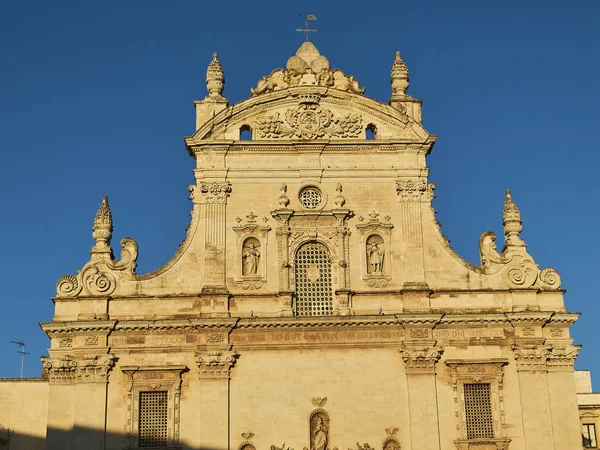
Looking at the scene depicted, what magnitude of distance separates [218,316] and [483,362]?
27.4 ft

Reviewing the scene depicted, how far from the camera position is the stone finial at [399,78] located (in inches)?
1335

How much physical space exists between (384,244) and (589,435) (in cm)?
1553

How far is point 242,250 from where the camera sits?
3192cm

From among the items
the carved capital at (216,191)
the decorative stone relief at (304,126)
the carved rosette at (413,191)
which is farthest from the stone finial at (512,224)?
the carved capital at (216,191)

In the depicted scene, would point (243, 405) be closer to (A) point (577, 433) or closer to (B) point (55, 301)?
(B) point (55, 301)

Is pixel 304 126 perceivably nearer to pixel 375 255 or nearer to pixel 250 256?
pixel 250 256

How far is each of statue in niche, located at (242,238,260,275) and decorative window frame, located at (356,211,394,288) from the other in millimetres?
3356

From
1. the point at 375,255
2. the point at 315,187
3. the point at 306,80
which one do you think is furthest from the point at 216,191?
the point at 375,255

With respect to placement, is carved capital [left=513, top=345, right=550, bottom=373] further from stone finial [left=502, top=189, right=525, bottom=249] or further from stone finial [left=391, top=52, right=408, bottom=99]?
stone finial [left=391, top=52, right=408, bottom=99]

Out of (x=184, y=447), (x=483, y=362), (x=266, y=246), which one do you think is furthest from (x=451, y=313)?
(x=184, y=447)

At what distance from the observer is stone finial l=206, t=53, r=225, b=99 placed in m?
33.5

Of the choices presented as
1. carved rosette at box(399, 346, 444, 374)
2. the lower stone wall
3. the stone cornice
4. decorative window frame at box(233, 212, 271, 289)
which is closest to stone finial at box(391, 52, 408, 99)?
decorative window frame at box(233, 212, 271, 289)

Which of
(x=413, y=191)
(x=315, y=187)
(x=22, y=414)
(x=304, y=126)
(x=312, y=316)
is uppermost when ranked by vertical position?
(x=304, y=126)

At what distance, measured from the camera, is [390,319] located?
30875 mm
